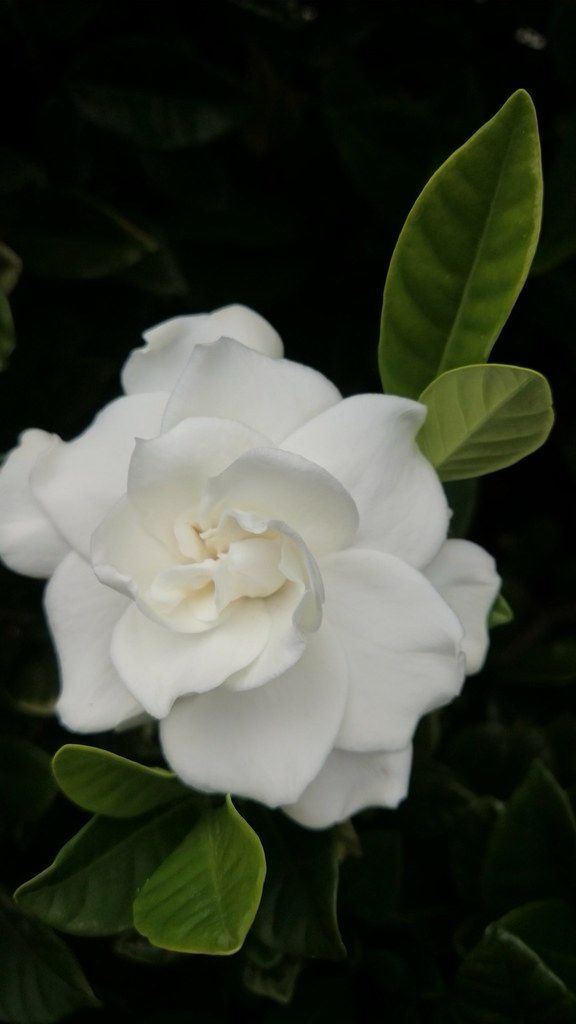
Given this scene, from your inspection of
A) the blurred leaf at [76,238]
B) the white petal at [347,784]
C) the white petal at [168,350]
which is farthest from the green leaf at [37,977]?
the blurred leaf at [76,238]

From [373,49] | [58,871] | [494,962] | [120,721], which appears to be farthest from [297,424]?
[373,49]

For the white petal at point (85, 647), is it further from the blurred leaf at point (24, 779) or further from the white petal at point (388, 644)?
the blurred leaf at point (24, 779)

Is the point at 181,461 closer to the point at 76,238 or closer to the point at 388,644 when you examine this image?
the point at 388,644

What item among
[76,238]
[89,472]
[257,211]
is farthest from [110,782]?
[257,211]

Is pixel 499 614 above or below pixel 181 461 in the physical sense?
below

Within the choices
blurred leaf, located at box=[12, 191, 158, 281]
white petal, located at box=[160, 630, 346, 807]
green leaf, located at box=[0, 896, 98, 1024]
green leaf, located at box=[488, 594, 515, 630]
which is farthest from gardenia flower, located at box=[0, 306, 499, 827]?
blurred leaf, located at box=[12, 191, 158, 281]

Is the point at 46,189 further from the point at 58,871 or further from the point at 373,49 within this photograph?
the point at 58,871

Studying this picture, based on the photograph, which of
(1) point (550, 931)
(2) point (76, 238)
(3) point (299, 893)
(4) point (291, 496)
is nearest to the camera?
(4) point (291, 496)
